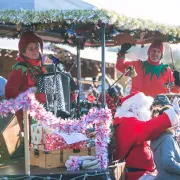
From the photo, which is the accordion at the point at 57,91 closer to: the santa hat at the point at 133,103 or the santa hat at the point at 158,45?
the santa hat at the point at 133,103

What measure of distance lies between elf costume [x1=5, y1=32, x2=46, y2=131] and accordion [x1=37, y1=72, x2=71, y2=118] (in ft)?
0.29

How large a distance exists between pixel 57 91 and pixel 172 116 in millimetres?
1450

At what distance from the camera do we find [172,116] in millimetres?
3684

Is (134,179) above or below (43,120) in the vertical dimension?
below

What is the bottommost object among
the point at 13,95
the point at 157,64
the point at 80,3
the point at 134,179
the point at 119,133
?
the point at 134,179

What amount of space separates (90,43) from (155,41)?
121cm

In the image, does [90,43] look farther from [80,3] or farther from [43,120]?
[43,120]

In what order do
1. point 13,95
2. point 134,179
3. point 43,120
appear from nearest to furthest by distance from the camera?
point 43,120
point 134,179
point 13,95

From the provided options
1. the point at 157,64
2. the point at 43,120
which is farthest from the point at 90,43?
the point at 43,120

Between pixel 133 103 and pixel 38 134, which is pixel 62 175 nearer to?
pixel 38 134

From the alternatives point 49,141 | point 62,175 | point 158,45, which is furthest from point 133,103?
point 158,45

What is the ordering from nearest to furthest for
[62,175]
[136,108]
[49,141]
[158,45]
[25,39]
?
[62,175] → [49,141] → [136,108] → [25,39] → [158,45]

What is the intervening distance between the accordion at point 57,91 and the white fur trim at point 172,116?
1266mm

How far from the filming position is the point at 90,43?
6.65 m
